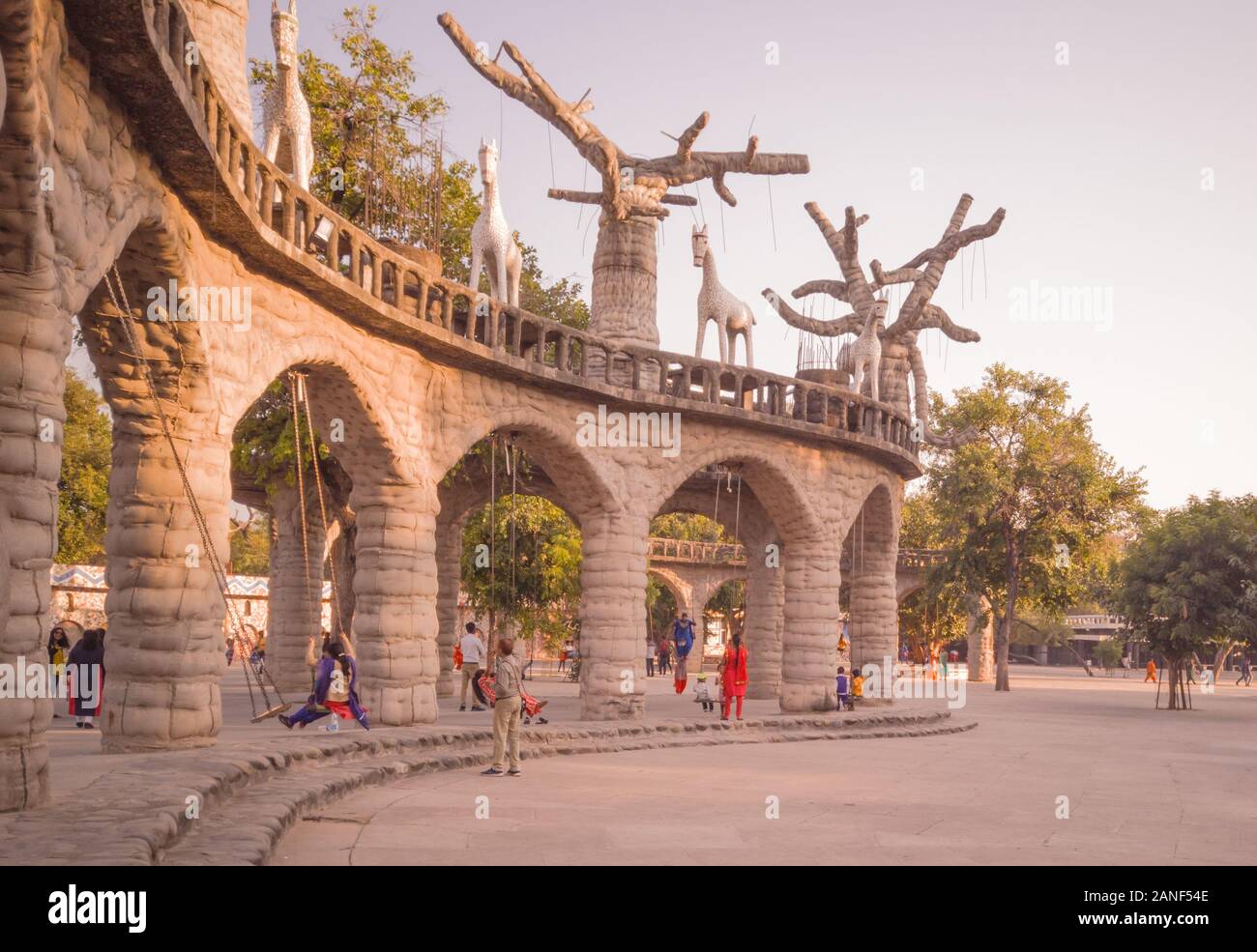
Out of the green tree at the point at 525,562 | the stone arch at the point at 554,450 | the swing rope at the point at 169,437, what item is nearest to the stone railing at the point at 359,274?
the stone arch at the point at 554,450

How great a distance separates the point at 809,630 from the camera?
2055 centimetres

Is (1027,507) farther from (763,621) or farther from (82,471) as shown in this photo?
(82,471)

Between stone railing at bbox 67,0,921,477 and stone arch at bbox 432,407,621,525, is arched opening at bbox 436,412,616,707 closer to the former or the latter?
stone arch at bbox 432,407,621,525

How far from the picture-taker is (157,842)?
20.8 ft

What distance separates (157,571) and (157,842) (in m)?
5.21

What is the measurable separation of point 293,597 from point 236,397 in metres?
11.0

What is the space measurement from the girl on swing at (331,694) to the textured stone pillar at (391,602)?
45.4 inches

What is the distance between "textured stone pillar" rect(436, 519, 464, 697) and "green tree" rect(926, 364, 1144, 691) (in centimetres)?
1774

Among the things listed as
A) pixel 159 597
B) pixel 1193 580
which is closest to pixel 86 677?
pixel 159 597

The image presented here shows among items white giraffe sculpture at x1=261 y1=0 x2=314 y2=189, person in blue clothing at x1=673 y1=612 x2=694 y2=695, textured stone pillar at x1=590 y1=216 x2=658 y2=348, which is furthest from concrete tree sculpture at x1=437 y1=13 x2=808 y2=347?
person in blue clothing at x1=673 y1=612 x2=694 y2=695

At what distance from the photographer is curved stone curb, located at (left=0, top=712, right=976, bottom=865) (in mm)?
6211
